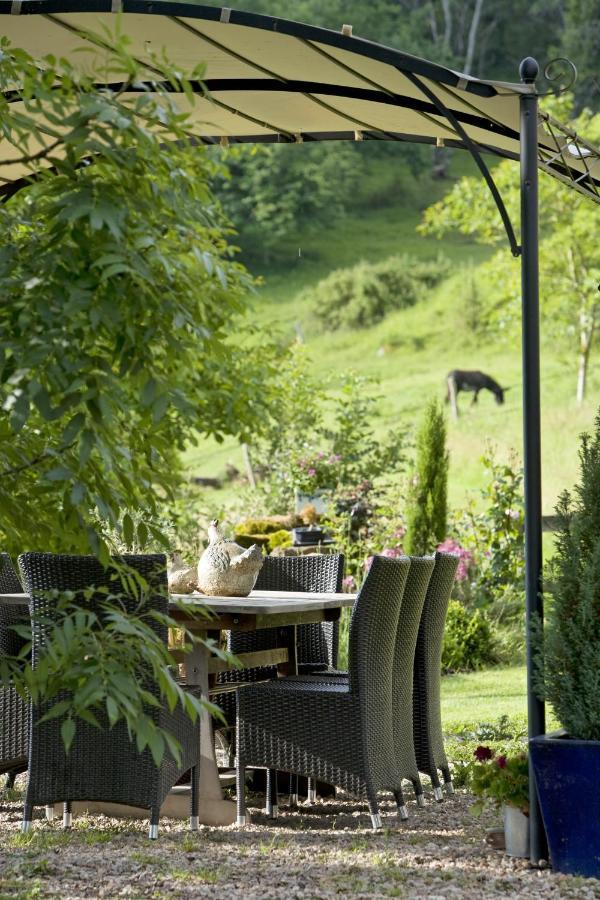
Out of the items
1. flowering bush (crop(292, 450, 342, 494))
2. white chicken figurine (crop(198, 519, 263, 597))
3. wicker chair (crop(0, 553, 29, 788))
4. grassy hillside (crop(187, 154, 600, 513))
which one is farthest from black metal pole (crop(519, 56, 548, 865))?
grassy hillside (crop(187, 154, 600, 513))

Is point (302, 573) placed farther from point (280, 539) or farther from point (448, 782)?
point (280, 539)

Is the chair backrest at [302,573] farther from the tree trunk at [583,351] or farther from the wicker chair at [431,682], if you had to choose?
the tree trunk at [583,351]

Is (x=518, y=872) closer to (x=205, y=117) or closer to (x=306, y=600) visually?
(x=306, y=600)

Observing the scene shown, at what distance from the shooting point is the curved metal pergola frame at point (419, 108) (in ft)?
12.8

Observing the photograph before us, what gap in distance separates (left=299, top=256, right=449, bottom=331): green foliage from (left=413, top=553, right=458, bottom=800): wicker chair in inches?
1044

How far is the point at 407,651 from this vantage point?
4.86 meters

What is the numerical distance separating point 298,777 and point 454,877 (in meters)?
1.54

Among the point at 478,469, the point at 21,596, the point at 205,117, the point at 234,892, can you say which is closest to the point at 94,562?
the point at 21,596

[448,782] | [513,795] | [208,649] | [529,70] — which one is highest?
[529,70]

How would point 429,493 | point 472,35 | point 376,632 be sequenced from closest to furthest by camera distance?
point 376,632 → point 429,493 → point 472,35

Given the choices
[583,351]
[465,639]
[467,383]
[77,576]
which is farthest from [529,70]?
[467,383]

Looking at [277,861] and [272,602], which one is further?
[272,602]

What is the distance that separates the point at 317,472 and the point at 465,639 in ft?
11.7

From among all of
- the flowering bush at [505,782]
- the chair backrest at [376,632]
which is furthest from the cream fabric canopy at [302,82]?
the flowering bush at [505,782]
